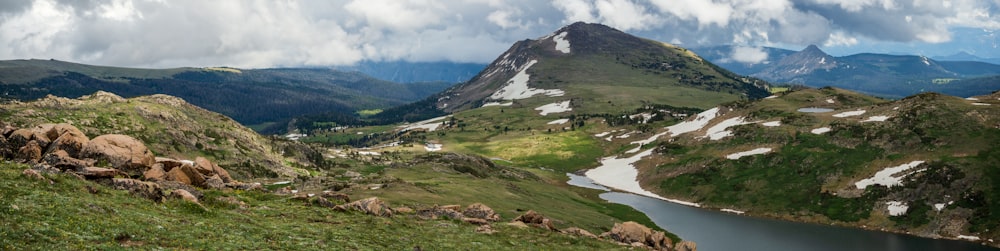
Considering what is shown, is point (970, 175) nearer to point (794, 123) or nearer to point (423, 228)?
point (794, 123)

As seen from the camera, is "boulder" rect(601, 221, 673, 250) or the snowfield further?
the snowfield

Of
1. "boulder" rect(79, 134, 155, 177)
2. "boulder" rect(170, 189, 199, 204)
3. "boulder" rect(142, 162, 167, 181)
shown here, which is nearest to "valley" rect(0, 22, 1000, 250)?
"boulder" rect(170, 189, 199, 204)

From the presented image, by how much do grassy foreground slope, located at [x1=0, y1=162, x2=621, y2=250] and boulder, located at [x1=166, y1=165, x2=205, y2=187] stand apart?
21.6ft

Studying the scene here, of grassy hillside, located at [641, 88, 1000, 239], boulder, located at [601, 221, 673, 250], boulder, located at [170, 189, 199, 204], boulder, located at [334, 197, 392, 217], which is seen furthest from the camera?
grassy hillside, located at [641, 88, 1000, 239]

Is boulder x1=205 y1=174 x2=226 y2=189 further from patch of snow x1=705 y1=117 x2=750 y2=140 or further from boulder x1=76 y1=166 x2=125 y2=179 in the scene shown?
patch of snow x1=705 y1=117 x2=750 y2=140

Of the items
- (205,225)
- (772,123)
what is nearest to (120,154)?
(205,225)

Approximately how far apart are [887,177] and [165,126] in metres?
143

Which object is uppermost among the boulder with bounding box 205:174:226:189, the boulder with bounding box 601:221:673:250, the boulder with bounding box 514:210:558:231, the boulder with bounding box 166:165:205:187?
the boulder with bounding box 166:165:205:187

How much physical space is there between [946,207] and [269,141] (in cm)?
13317

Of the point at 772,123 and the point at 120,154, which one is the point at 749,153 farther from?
the point at 120,154

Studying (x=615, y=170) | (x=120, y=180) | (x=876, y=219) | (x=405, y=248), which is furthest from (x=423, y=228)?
(x=615, y=170)

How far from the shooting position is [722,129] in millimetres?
187875

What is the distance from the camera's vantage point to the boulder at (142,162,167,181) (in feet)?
164

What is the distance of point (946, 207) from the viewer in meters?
106
